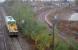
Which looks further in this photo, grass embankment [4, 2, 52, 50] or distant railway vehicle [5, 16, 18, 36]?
distant railway vehicle [5, 16, 18, 36]

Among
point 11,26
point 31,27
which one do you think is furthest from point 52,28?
point 11,26

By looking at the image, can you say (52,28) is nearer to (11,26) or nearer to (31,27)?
(31,27)

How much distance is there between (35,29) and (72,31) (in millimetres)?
1242

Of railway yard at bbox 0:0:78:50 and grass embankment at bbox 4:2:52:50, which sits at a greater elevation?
grass embankment at bbox 4:2:52:50

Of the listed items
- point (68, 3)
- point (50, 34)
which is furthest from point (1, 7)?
point (50, 34)

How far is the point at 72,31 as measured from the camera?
875cm

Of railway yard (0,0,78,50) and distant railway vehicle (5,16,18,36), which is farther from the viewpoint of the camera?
distant railway vehicle (5,16,18,36)

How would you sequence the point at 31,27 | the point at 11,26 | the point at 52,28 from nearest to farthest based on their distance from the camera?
the point at 52,28
the point at 31,27
the point at 11,26

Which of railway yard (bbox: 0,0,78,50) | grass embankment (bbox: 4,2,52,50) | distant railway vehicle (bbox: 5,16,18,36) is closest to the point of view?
grass embankment (bbox: 4,2,52,50)

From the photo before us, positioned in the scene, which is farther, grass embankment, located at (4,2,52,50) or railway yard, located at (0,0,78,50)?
railway yard, located at (0,0,78,50)

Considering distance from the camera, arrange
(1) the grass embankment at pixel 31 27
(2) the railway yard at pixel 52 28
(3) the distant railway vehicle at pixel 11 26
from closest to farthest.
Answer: (1) the grass embankment at pixel 31 27, (2) the railway yard at pixel 52 28, (3) the distant railway vehicle at pixel 11 26

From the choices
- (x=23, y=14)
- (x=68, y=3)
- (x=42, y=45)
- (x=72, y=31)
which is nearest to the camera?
(x=42, y=45)

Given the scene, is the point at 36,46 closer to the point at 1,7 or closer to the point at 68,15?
the point at 68,15

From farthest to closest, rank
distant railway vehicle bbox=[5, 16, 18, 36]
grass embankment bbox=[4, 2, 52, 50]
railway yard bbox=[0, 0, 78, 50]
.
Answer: distant railway vehicle bbox=[5, 16, 18, 36] → railway yard bbox=[0, 0, 78, 50] → grass embankment bbox=[4, 2, 52, 50]
